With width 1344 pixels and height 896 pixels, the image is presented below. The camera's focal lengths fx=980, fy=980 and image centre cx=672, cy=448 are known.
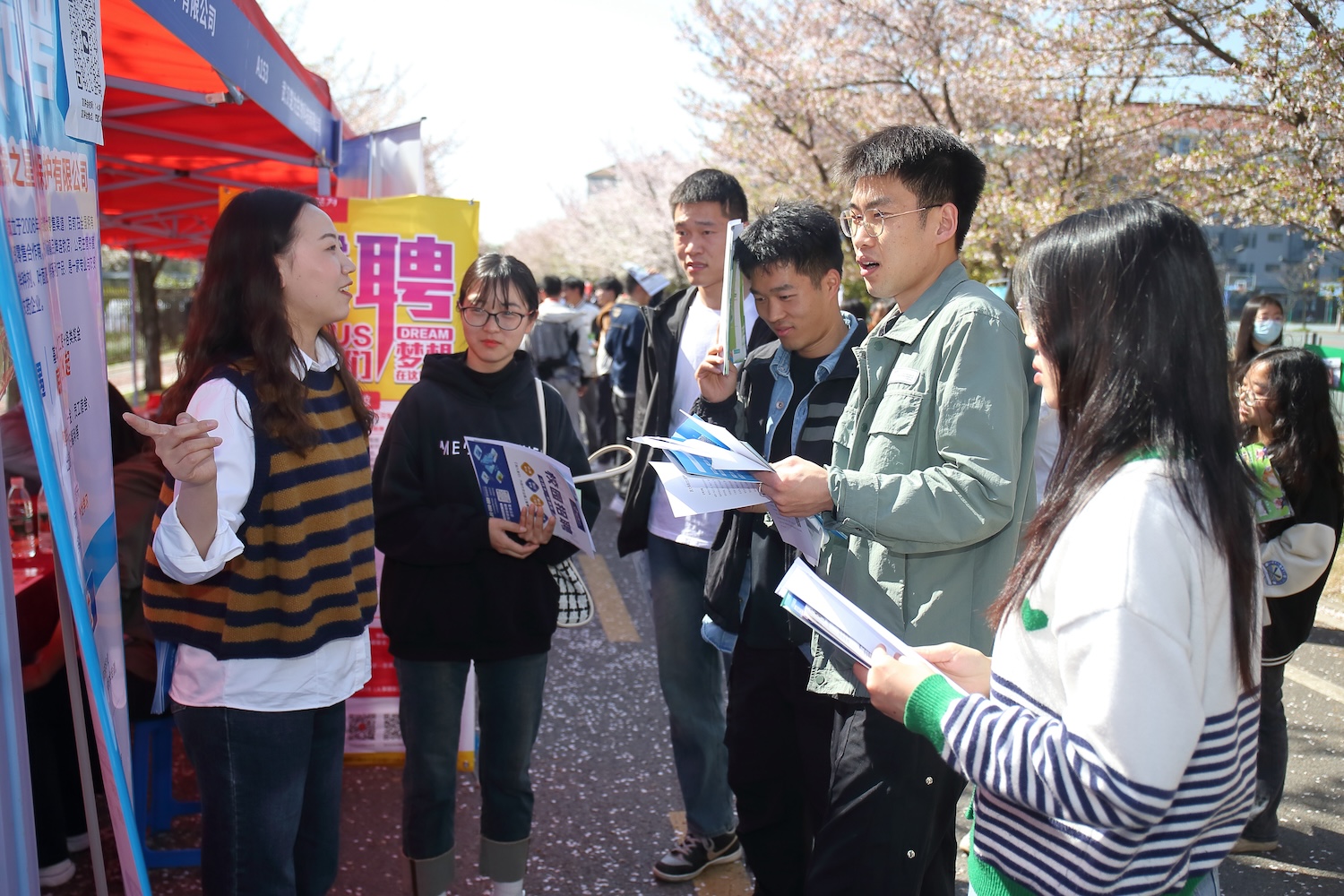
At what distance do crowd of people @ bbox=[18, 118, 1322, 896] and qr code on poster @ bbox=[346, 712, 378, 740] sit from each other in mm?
1198

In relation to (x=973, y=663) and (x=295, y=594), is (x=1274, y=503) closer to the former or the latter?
(x=973, y=663)

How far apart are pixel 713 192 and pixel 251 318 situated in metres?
1.71

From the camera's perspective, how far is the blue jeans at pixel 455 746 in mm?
2711

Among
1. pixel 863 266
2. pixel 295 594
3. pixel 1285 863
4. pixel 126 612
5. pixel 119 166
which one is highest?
pixel 119 166

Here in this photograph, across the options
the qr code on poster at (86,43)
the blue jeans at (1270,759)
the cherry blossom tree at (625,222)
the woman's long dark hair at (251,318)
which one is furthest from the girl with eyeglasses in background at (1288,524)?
the cherry blossom tree at (625,222)

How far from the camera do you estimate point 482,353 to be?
2.80 m

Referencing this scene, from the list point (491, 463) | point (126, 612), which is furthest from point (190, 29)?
point (126, 612)

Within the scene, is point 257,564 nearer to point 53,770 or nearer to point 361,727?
point 53,770

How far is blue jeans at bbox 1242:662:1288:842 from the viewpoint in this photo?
332 centimetres

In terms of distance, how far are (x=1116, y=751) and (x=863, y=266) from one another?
1.26 metres

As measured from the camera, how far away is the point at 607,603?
6176 millimetres

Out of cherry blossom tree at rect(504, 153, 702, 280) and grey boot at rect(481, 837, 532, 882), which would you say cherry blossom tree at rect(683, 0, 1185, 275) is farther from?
grey boot at rect(481, 837, 532, 882)

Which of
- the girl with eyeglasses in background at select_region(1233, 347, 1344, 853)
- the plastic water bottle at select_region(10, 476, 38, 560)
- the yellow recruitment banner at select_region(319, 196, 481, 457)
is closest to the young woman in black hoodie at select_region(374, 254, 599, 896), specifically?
the yellow recruitment banner at select_region(319, 196, 481, 457)

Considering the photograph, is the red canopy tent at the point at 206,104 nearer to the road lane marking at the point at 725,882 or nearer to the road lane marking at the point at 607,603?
the road lane marking at the point at 607,603
